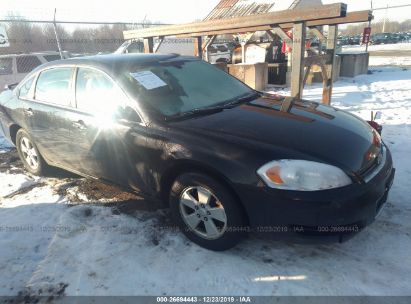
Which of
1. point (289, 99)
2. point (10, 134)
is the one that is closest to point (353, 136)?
point (289, 99)

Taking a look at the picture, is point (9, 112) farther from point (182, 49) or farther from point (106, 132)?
point (182, 49)

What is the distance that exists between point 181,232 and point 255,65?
8.19m

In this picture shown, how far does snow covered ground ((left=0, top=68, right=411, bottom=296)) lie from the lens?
7.64 feet

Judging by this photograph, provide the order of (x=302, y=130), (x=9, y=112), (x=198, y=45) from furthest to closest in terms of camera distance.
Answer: (x=198, y=45) < (x=9, y=112) < (x=302, y=130)

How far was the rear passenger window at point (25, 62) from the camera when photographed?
33.9 feet

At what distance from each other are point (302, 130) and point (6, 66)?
35.1ft

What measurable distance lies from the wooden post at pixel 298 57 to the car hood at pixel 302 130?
1860 mm

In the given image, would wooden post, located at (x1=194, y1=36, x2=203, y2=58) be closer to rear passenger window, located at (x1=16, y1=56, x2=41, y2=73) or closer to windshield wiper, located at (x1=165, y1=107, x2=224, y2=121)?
windshield wiper, located at (x1=165, y1=107, x2=224, y2=121)

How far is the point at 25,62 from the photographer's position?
10492 mm

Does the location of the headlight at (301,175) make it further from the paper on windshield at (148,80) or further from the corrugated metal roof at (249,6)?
the corrugated metal roof at (249,6)

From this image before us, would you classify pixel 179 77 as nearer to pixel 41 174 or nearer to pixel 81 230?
pixel 81 230

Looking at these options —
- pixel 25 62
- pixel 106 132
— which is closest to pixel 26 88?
pixel 106 132

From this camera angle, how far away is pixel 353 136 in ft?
8.70

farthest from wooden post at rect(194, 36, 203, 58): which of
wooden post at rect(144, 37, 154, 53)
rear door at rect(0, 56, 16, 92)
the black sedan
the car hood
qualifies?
rear door at rect(0, 56, 16, 92)
